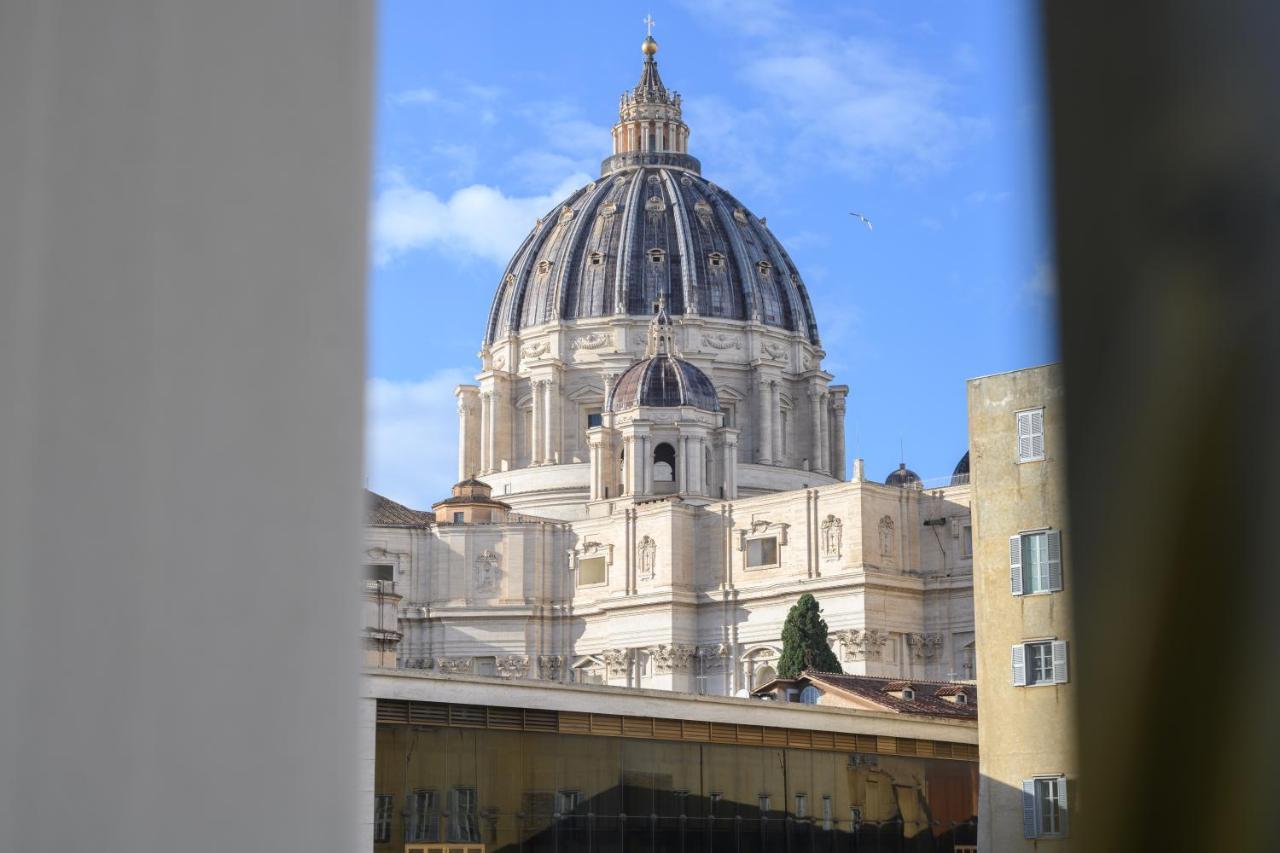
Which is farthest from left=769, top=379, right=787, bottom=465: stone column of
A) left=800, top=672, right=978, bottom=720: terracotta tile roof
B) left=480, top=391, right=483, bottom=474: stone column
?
left=800, top=672, right=978, bottom=720: terracotta tile roof

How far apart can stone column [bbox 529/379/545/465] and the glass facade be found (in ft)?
176

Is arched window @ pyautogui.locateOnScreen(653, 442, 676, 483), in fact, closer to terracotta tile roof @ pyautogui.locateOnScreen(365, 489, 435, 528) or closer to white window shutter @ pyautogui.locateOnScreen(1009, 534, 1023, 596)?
terracotta tile roof @ pyautogui.locateOnScreen(365, 489, 435, 528)

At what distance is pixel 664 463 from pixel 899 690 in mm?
40730

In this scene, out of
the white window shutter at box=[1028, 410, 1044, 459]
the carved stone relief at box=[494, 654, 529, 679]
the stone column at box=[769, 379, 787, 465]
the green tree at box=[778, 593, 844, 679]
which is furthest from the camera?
the stone column at box=[769, 379, 787, 465]

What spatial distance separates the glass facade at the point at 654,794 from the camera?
60.4ft

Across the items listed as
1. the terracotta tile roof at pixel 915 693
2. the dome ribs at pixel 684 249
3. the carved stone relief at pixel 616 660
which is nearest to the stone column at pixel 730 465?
the carved stone relief at pixel 616 660

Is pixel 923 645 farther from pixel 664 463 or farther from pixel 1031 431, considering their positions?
pixel 1031 431

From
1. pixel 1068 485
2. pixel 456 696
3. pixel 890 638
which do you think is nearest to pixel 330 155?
pixel 1068 485

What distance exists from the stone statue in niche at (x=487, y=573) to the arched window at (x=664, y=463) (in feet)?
34.5

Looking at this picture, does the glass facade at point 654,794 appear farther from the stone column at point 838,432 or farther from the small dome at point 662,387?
the stone column at point 838,432

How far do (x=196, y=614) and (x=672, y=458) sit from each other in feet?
224

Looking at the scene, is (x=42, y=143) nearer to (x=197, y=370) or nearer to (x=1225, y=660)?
(x=197, y=370)

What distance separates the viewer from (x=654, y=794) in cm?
2044

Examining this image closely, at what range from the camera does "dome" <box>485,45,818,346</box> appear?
3206 inches
